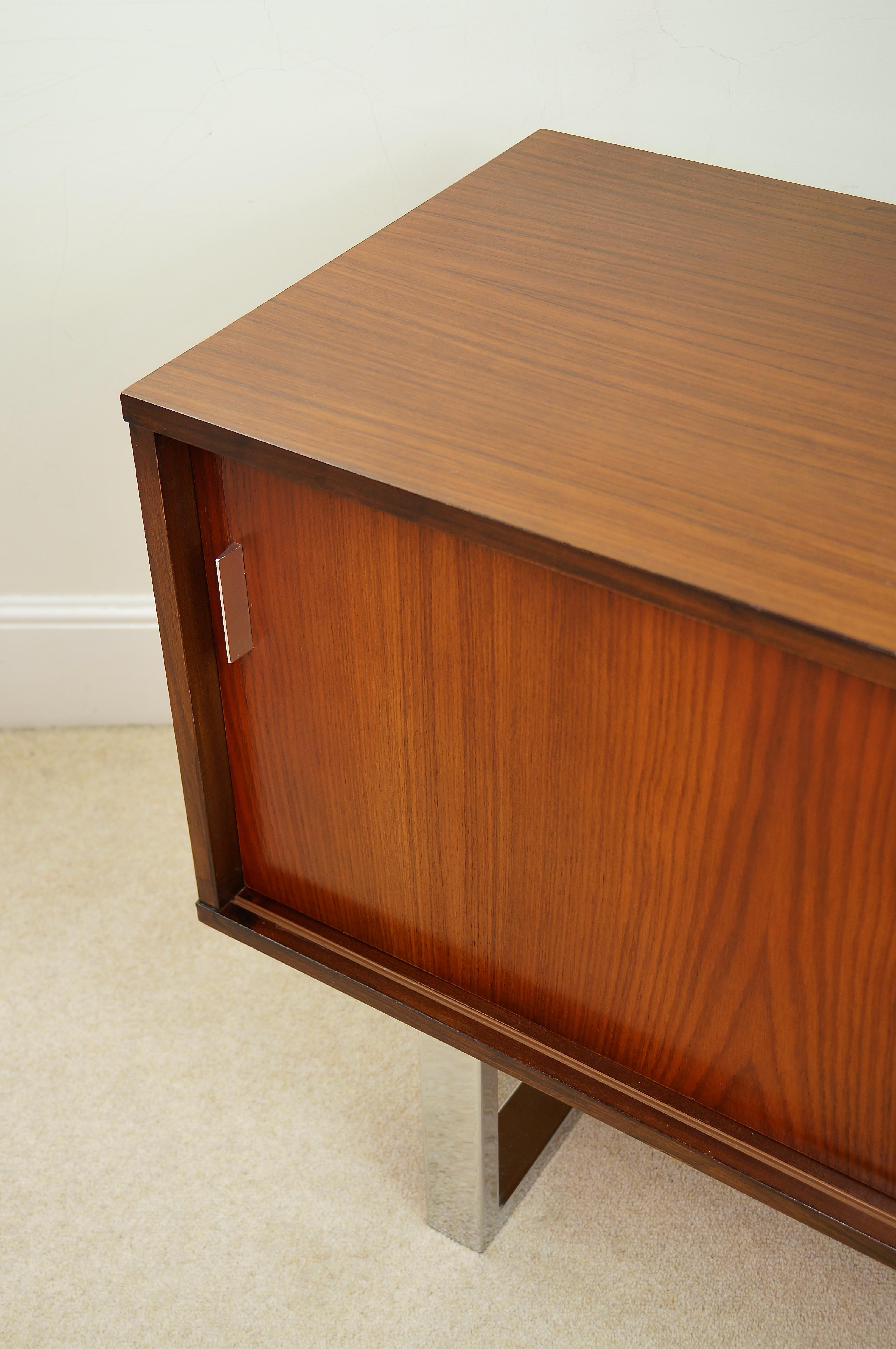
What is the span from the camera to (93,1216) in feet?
3.28

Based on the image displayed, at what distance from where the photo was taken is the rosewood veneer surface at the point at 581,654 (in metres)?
0.52

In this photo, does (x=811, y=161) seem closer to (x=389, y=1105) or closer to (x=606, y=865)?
(x=606, y=865)

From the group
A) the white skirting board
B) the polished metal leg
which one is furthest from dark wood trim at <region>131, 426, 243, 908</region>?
the white skirting board

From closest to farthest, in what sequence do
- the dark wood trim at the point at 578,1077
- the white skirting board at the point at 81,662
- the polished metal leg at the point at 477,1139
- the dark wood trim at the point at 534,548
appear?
1. the dark wood trim at the point at 534,548
2. the dark wood trim at the point at 578,1077
3. the polished metal leg at the point at 477,1139
4. the white skirting board at the point at 81,662

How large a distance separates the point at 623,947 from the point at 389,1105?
0.53 m

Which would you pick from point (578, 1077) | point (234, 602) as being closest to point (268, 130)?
point (234, 602)

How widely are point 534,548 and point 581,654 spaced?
61mm

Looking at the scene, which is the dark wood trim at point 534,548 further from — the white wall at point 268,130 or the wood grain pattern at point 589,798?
the white wall at point 268,130

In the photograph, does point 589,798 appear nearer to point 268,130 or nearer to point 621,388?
point 621,388

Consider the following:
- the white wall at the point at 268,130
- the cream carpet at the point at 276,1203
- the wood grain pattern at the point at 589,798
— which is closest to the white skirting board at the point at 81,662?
the white wall at the point at 268,130

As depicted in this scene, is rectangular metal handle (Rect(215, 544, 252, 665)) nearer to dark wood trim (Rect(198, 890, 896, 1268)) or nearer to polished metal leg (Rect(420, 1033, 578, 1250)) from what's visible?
dark wood trim (Rect(198, 890, 896, 1268))

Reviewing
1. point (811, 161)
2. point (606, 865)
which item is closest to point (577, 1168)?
point (606, 865)

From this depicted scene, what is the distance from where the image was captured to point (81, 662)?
141 centimetres

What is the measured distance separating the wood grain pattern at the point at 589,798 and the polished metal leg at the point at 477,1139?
180 mm
